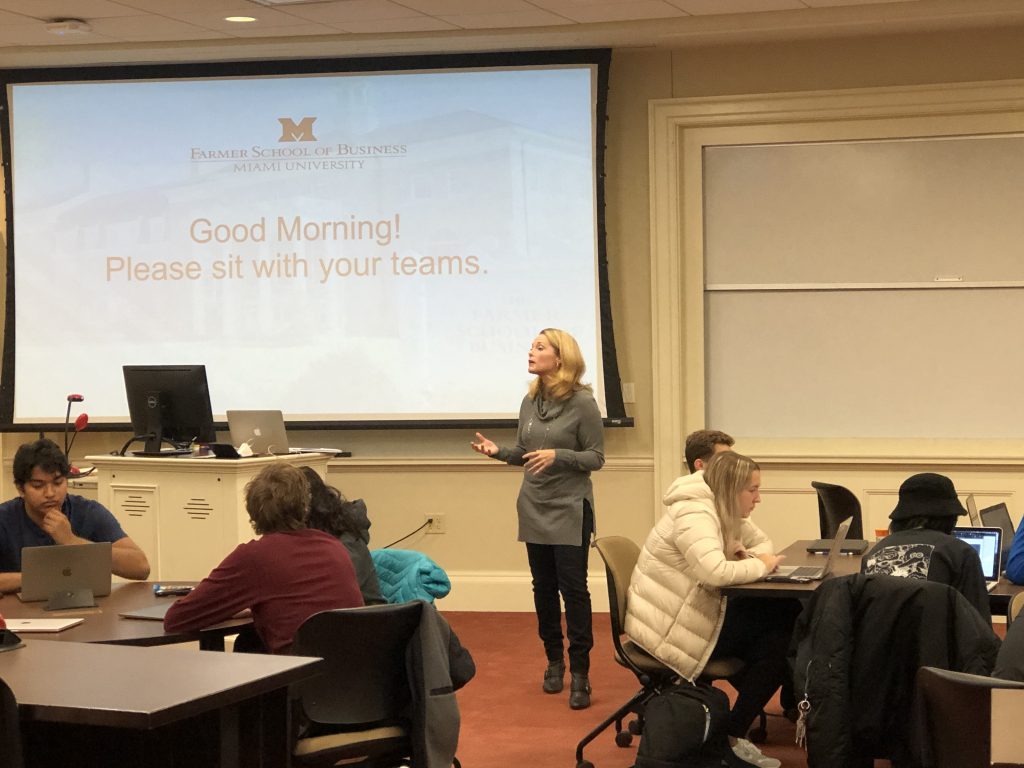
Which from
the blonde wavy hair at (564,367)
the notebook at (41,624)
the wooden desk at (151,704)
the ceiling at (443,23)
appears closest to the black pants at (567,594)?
the blonde wavy hair at (564,367)

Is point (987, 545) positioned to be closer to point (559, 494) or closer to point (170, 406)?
point (559, 494)

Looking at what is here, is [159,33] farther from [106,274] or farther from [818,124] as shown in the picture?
[818,124]

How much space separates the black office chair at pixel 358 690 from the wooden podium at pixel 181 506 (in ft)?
9.02

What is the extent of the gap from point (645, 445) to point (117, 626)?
4.38m

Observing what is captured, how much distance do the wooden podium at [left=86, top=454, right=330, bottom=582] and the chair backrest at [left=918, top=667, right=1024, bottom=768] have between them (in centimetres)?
393

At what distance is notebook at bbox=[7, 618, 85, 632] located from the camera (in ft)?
12.4

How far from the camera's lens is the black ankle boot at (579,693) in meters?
5.66

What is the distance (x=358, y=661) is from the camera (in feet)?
12.0

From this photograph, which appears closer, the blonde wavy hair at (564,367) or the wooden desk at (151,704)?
the wooden desk at (151,704)

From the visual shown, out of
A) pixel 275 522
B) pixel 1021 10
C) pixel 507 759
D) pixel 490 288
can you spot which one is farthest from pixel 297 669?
pixel 1021 10

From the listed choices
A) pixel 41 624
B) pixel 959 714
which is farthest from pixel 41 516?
pixel 959 714

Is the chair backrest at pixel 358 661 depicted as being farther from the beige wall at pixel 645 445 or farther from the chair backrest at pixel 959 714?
the beige wall at pixel 645 445

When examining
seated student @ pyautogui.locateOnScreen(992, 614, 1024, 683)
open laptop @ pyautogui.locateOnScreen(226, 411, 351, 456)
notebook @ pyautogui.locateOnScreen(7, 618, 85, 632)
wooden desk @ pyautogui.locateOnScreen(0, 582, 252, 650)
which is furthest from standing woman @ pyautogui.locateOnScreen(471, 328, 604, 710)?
seated student @ pyautogui.locateOnScreen(992, 614, 1024, 683)

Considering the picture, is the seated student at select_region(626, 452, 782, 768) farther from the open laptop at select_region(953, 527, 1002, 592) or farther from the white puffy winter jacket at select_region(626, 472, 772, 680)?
the open laptop at select_region(953, 527, 1002, 592)
